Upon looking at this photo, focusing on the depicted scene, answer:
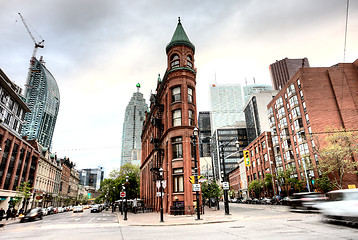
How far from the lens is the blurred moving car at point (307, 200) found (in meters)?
19.7

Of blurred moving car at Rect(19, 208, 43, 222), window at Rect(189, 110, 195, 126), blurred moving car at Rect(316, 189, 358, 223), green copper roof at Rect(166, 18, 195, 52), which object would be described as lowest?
blurred moving car at Rect(19, 208, 43, 222)

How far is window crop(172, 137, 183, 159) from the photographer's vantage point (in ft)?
92.5

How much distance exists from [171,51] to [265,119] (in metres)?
98.9

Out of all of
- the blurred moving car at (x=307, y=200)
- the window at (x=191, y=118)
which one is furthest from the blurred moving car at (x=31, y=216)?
the blurred moving car at (x=307, y=200)

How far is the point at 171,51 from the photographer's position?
32.2 metres

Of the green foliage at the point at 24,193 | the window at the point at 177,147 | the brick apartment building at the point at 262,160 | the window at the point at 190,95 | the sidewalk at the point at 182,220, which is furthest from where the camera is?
the brick apartment building at the point at 262,160

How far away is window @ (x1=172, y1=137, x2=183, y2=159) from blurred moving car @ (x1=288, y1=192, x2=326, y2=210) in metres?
13.4

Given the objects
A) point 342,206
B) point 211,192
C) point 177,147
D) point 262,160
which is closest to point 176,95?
point 177,147

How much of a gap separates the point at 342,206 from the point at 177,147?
1942cm

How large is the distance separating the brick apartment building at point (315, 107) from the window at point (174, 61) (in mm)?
33836

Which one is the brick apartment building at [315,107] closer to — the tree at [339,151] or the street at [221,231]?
the tree at [339,151]

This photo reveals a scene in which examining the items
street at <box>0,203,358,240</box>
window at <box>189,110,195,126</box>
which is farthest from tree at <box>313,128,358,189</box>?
street at <box>0,203,358,240</box>

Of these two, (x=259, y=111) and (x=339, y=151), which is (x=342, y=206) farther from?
(x=259, y=111)

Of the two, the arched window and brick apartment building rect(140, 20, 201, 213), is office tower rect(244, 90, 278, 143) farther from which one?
brick apartment building rect(140, 20, 201, 213)
